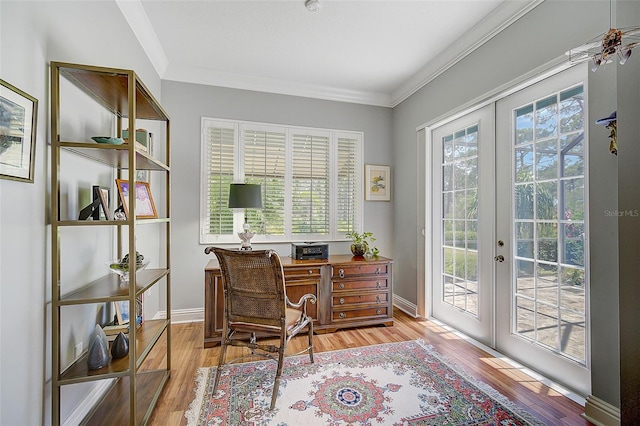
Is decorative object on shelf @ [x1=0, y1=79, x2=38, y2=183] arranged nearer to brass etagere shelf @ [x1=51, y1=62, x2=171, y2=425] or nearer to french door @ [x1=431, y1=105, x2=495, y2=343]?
brass etagere shelf @ [x1=51, y1=62, x2=171, y2=425]

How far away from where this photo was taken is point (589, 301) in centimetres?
181

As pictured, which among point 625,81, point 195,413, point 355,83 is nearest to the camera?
point 625,81

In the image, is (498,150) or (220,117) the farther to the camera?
(220,117)

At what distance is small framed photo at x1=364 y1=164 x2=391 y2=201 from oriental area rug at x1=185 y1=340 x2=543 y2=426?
6.79ft

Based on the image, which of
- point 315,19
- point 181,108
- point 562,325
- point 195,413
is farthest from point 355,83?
point 195,413

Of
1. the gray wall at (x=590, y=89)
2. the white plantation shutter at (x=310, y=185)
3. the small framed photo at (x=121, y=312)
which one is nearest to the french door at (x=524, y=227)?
the gray wall at (x=590, y=89)

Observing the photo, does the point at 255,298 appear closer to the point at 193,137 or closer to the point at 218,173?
the point at 218,173

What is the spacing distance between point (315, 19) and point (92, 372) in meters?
2.87

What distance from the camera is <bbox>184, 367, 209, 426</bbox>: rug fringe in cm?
176

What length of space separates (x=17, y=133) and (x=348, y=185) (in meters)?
3.17

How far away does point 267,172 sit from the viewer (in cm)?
356

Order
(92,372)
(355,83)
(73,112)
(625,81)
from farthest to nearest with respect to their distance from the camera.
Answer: (355,83) < (73,112) < (92,372) < (625,81)

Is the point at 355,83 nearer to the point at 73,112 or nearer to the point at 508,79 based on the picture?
the point at 508,79

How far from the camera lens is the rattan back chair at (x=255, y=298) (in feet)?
6.36
